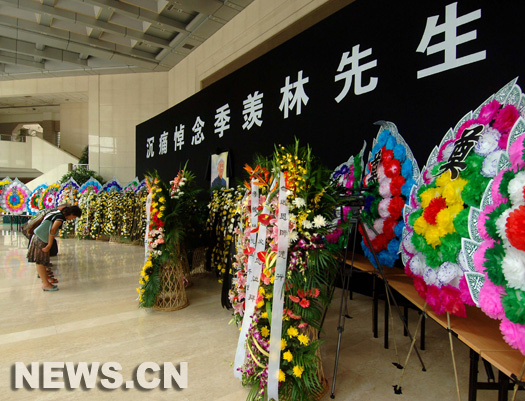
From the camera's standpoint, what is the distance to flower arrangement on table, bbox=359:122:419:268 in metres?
2.87

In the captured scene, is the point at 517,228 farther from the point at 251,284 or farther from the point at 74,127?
the point at 74,127

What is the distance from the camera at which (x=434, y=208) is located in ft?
6.53

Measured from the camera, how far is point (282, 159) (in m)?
2.16

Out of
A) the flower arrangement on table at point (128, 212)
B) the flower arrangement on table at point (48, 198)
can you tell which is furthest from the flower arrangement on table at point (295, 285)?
the flower arrangement on table at point (48, 198)

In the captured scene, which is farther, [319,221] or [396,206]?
[396,206]

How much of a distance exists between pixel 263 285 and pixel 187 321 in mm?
1705

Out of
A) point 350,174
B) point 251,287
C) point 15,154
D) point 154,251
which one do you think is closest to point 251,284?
point 251,287

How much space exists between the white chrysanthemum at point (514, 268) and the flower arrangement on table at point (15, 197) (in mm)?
10972

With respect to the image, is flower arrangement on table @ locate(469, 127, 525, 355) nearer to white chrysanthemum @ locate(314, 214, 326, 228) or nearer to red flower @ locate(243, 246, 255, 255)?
white chrysanthemum @ locate(314, 214, 326, 228)

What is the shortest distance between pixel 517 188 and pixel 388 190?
1.53 m

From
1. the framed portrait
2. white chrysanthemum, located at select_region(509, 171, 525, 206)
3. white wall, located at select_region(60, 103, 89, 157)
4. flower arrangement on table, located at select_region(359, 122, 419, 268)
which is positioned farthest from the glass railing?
white chrysanthemum, located at select_region(509, 171, 525, 206)

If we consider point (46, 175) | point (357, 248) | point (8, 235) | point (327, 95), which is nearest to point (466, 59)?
point (327, 95)

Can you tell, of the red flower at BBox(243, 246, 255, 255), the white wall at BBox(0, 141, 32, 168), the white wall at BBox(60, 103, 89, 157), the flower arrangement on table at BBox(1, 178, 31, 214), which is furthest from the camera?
the white wall at BBox(60, 103, 89, 157)

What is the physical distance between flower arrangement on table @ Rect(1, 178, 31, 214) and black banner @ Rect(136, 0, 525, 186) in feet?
22.9
